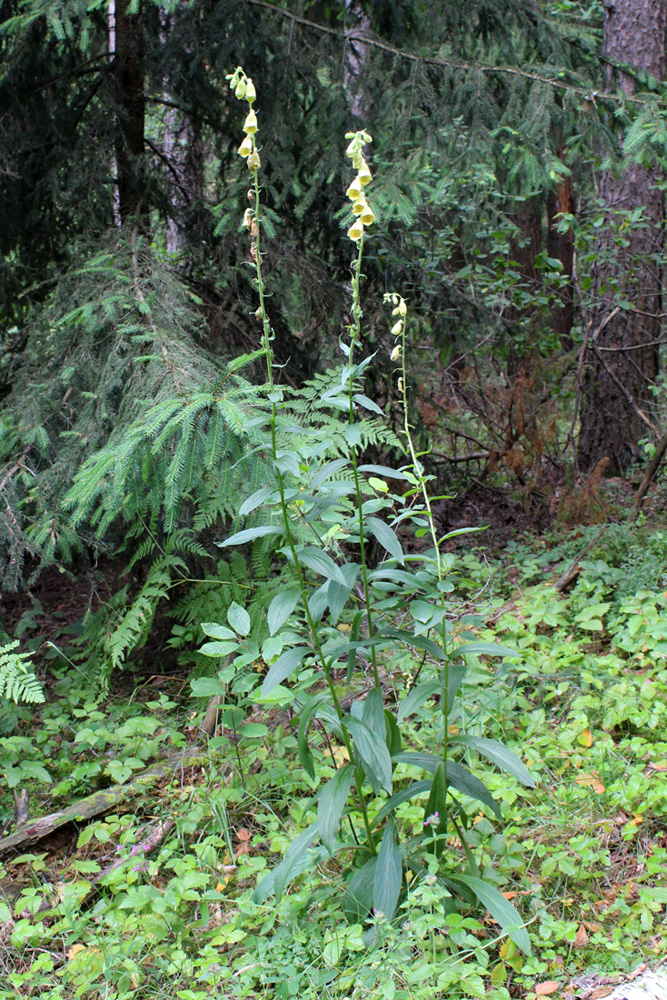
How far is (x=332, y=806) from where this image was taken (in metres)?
1.90

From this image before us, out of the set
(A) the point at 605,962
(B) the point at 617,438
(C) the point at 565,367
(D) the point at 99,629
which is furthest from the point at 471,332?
(A) the point at 605,962

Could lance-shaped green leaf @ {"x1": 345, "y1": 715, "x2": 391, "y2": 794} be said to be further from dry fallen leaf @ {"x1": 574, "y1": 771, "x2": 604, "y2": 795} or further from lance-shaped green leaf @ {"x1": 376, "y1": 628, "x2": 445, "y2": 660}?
dry fallen leaf @ {"x1": 574, "y1": 771, "x2": 604, "y2": 795}

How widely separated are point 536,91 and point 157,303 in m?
2.13

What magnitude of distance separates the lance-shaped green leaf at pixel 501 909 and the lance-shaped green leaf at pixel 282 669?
2.63 ft

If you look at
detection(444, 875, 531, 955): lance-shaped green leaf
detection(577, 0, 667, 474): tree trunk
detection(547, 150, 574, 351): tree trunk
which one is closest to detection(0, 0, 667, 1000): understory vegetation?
detection(444, 875, 531, 955): lance-shaped green leaf

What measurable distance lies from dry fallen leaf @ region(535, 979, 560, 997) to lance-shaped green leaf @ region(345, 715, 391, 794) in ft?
2.42

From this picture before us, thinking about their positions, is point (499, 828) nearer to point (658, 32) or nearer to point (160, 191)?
point (160, 191)

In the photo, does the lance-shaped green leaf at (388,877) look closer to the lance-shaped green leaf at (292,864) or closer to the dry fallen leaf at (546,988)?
the lance-shaped green leaf at (292,864)

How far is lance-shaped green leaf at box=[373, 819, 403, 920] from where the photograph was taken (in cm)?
193

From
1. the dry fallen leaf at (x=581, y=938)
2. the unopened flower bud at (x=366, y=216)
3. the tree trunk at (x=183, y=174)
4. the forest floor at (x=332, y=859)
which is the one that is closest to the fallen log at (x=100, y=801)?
the forest floor at (x=332, y=859)

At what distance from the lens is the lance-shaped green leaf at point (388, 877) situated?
6.34 ft

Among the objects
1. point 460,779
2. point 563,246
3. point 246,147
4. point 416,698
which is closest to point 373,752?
point 416,698

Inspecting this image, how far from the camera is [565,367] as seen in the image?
562cm

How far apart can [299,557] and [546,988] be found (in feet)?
4.49
